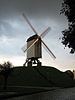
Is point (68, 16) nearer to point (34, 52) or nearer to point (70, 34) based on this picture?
point (70, 34)

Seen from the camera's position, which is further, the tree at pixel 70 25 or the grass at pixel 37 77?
the grass at pixel 37 77

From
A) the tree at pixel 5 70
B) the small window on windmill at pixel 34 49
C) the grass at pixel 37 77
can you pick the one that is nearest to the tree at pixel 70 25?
the tree at pixel 5 70

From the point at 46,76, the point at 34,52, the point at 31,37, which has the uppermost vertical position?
the point at 31,37

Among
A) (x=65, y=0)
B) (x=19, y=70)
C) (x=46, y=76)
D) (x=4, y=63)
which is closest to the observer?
(x=65, y=0)

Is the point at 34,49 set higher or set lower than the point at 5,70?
higher

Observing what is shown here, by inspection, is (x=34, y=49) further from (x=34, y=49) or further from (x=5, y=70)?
(x=5, y=70)

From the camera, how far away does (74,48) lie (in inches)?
941

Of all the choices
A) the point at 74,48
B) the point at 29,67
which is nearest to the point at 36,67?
the point at 29,67

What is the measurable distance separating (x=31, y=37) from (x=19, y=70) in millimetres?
16613

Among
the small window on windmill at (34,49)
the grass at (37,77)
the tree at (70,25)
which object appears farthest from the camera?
the small window on windmill at (34,49)

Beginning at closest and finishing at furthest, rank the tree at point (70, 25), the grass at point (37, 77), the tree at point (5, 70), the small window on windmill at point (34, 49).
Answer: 1. the tree at point (70, 25)
2. the tree at point (5, 70)
3. the grass at point (37, 77)
4. the small window on windmill at point (34, 49)

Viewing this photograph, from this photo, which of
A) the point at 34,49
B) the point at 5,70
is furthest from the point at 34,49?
the point at 5,70

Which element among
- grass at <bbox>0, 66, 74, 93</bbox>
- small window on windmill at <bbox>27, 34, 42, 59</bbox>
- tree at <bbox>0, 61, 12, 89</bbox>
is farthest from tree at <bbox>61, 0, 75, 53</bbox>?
small window on windmill at <bbox>27, 34, 42, 59</bbox>

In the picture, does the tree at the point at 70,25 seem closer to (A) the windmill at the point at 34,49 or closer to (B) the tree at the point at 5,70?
(B) the tree at the point at 5,70
